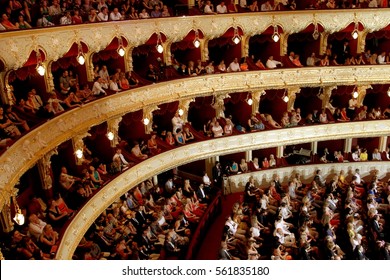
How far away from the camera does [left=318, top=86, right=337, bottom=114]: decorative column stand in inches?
690

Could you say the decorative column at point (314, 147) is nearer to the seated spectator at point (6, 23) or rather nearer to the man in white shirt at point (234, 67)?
the man in white shirt at point (234, 67)

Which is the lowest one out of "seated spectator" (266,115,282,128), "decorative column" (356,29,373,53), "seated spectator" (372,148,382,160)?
"seated spectator" (372,148,382,160)

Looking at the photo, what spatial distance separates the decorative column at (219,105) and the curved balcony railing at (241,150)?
44.4 inches

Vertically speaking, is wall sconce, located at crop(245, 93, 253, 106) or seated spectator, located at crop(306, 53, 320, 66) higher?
seated spectator, located at crop(306, 53, 320, 66)

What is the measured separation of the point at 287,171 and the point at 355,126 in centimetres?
282

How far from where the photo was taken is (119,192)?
12758mm

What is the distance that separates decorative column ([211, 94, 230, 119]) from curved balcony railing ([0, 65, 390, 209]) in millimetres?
340

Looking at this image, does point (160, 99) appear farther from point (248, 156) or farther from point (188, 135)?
point (248, 156)

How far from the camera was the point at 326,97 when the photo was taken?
1775cm

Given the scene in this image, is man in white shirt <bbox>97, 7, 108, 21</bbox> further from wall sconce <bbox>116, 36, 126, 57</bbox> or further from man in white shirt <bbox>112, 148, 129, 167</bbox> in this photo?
man in white shirt <bbox>112, 148, 129, 167</bbox>

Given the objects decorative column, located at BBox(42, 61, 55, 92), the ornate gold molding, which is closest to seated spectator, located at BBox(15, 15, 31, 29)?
decorative column, located at BBox(42, 61, 55, 92)

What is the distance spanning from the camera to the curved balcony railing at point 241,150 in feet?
41.1

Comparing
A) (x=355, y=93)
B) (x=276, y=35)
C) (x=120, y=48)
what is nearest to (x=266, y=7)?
(x=276, y=35)

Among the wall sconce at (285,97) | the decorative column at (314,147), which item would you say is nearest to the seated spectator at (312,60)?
the wall sconce at (285,97)
